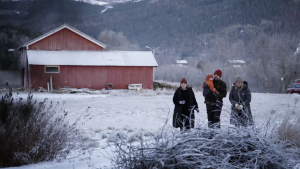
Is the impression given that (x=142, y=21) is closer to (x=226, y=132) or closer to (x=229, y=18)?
(x=229, y=18)

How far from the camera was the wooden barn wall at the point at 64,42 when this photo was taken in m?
31.2

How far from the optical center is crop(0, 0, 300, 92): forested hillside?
5609cm

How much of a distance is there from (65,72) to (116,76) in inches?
188

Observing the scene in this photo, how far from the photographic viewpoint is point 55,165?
227 inches

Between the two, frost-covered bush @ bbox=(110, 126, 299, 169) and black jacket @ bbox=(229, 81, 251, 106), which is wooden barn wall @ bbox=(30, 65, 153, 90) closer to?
black jacket @ bbox=(229, 81, 251, 106)

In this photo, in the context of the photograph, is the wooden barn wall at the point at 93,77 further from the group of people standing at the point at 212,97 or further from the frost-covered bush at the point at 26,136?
the frost-covered bush at the point at 26,136

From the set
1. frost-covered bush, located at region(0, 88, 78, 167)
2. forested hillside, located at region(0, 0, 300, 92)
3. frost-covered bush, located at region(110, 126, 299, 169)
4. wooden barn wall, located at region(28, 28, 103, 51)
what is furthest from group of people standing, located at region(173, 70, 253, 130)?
forested hillside, located at region(0, 0, 300, 92)

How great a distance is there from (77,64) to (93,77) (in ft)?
6.29

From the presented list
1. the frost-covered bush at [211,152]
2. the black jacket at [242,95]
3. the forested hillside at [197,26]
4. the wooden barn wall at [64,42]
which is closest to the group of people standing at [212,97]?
the black jacket at [242,95]

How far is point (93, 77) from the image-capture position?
2989cm

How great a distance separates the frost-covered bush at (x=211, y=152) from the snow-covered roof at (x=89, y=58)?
87.6 ft

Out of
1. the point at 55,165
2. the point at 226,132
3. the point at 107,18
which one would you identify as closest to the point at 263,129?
the point at 226,132

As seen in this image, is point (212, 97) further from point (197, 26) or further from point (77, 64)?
point (197, 26)

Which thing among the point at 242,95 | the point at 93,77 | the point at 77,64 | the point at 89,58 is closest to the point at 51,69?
the point at 77,64
